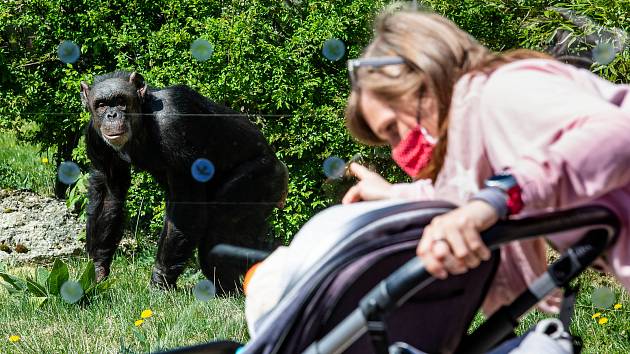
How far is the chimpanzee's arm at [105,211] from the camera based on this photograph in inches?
210

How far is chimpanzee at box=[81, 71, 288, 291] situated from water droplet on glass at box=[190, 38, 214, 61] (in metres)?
0.23

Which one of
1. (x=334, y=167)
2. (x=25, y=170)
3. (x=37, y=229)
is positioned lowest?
(x=25, y=170)

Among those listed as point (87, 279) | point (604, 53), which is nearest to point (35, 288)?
point (87, 279)

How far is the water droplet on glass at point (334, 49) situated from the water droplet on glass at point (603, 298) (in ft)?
5.33

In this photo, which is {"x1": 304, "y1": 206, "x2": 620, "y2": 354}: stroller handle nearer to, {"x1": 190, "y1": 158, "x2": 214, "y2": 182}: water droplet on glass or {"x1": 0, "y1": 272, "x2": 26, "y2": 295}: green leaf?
{"x1": 0, "y1": 272, "x2": 26, "y2": 295}: green leaf

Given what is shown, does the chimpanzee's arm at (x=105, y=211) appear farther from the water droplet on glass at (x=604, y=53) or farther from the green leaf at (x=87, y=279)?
the water droplet on glass at (x=604, y=53)

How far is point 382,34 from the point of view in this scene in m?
1.84

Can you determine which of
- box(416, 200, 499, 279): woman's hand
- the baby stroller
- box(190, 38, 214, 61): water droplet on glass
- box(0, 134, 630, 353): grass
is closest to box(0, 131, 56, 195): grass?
box(190, 38, 214, 61): water droplet on glass

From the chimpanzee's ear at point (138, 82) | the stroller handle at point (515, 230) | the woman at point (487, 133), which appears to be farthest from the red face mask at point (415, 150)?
the chimpanzee's ear at point (138, 82)

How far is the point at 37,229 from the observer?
6.12 metres

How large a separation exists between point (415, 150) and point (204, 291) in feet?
9.56

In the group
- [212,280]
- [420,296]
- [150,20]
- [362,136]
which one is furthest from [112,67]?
[420,296]

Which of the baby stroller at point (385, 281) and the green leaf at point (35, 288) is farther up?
the baby stroller at point (385, 281)

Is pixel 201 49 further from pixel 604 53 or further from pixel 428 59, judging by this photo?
pixel 428 59
